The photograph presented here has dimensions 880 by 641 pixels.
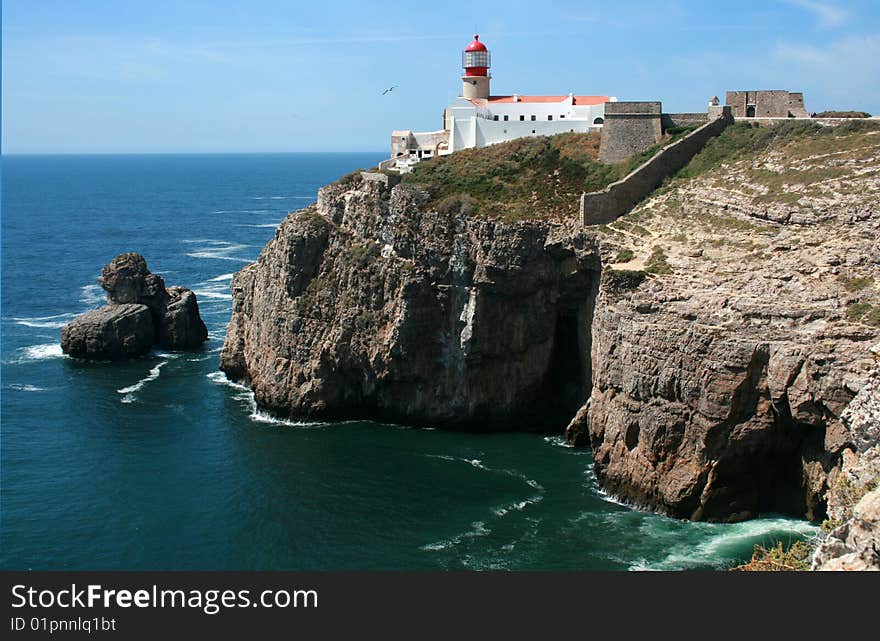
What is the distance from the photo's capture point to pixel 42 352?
252ft

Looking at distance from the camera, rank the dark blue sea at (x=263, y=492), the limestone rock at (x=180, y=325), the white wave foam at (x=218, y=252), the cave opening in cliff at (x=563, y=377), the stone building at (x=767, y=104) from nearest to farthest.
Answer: the dark blue sea at (x=263, y=492) → the cave opening in cliff at (x=563, y=377) → the stone building at (x=767, y=104) → the limestone rock at (x=180, y=325) → the white wave foam at (x=218, y=252)

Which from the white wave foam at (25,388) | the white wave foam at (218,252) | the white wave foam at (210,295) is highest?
the white wave foam at (218,252)

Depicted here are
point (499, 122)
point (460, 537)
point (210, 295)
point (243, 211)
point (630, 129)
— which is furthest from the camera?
point (243, 211)

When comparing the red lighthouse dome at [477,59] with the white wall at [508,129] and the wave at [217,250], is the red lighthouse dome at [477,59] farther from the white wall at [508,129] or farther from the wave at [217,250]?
the wave at [217,250]

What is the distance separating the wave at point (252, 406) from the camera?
6081cm

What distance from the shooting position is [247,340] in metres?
67.8

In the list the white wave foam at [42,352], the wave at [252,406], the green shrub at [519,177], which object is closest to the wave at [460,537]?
the wave at [252,406]

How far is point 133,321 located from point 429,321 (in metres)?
29.8

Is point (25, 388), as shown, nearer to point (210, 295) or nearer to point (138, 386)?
point (138, 386)

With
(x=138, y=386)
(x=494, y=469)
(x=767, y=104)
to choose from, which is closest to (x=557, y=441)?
(x=494, y=469)

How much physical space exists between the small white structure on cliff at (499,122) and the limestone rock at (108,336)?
24372mm

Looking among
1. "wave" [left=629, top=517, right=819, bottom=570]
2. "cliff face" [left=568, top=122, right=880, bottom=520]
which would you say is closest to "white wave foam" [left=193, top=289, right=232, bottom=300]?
"cliff face" [left=568, top=122, right=880, bottom=520]

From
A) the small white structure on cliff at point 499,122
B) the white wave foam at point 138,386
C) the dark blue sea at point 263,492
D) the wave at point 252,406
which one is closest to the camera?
the dark blue sea at point 263,492

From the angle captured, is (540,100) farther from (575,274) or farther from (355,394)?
(355,394)
